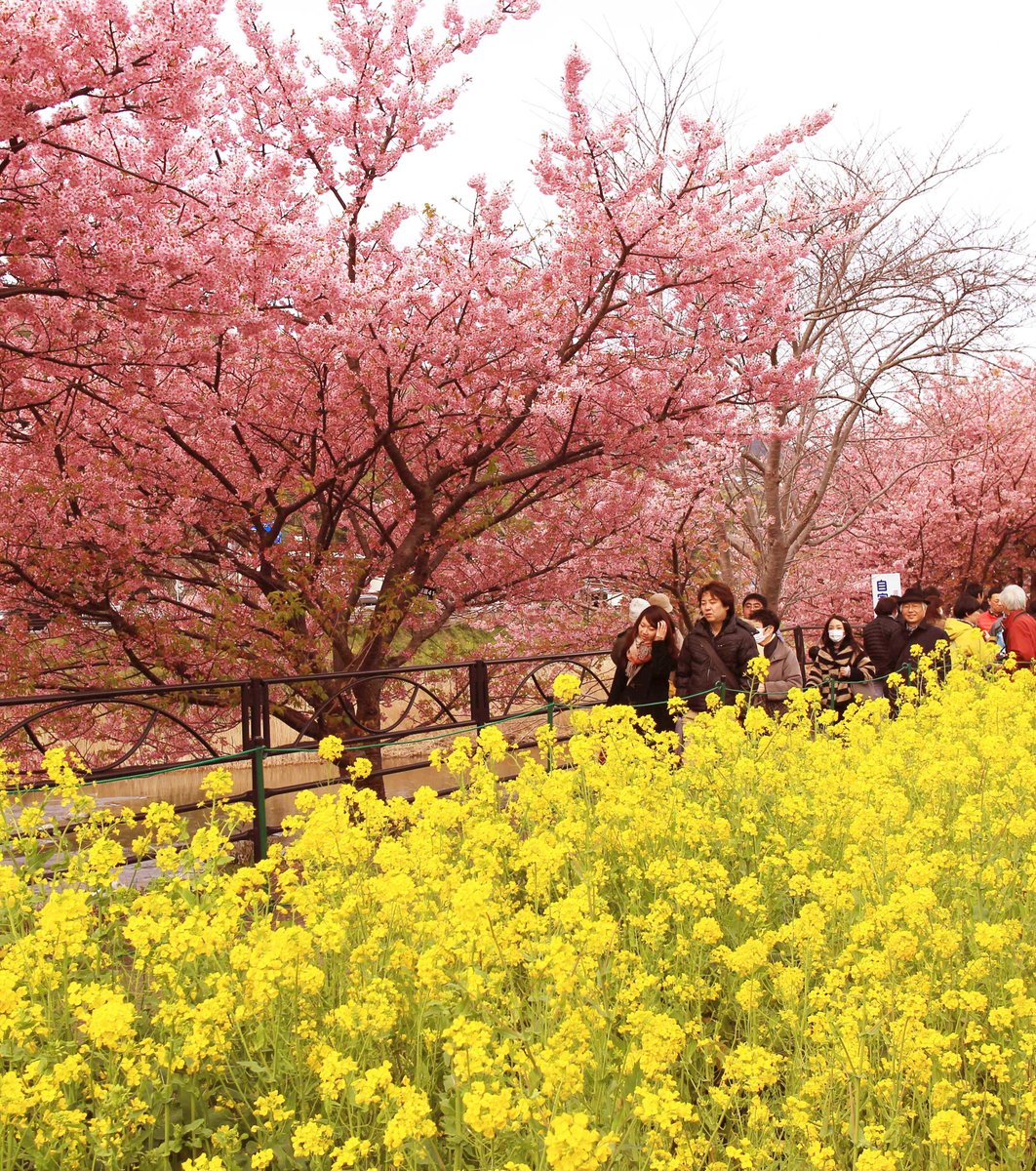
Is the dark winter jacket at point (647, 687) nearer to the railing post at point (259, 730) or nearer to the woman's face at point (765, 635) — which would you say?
the woman's face at point (765, 635)

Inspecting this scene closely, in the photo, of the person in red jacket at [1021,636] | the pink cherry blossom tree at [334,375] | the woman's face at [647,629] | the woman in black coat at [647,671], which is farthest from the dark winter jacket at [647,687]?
the person in red jacket at [1021,636]

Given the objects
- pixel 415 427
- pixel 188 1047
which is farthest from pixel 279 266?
pixel 188 1047

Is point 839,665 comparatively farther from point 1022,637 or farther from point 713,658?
point 713,658

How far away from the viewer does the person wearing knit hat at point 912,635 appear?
33.3 ft

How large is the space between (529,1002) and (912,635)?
26.2ft

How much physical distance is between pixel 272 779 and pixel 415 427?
952cm

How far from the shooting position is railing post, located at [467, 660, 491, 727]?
25.2ft

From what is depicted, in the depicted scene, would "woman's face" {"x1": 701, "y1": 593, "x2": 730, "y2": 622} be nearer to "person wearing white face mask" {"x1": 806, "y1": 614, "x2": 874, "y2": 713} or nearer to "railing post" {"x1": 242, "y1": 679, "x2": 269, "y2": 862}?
"person wearing white face mask" {"x1": 806, "y1": 614, "x2": 874, "y2": 713}

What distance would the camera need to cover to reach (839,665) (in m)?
10.3

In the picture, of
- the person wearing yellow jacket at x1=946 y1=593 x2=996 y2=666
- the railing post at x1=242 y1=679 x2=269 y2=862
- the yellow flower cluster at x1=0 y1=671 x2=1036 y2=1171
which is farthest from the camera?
the person wearing yellow jacket at x1=946 y1=593 x2=996 y2=666

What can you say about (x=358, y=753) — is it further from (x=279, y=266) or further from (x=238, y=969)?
(x=238, y=969)

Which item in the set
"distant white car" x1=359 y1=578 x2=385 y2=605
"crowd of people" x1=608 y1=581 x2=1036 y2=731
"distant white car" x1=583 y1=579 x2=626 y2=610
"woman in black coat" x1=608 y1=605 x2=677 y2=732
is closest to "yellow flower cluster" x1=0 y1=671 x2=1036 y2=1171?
"crowd of people" x1=608 y1=581 x2=1036 y2=731

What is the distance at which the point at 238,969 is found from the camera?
2.99 m

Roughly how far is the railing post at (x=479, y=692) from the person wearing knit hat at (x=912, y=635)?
4.43 metres
